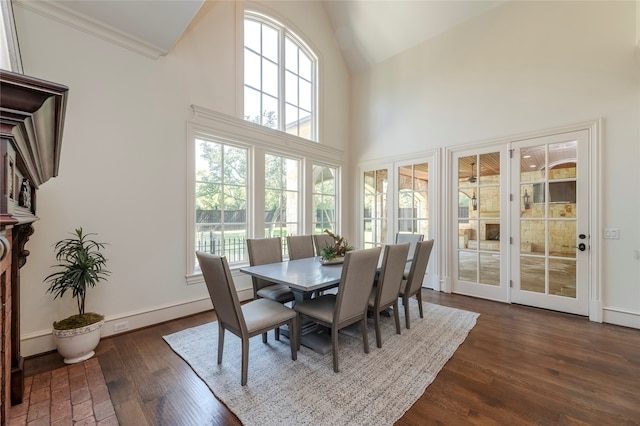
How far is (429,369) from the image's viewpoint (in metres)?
2.11

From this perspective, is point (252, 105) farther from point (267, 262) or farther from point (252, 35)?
point (267, 262)

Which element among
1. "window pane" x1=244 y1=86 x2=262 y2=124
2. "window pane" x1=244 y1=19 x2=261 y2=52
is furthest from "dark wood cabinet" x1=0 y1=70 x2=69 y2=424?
"window pane" x1=244 y1=19 x2=261 y2=52

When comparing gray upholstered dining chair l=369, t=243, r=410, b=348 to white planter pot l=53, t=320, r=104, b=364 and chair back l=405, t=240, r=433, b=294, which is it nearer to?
chair back l=405, t=240, r=433, b=294

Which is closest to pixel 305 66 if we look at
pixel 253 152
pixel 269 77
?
pixel 269 77

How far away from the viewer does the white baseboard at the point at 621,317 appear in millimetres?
2875

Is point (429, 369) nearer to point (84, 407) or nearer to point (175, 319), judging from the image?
point (84, 407)

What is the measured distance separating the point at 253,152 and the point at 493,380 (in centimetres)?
369

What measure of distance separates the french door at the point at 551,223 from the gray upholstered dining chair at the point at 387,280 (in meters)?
2.19

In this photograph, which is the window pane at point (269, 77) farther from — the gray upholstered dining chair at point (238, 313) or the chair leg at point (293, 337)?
the chair leg at point (293, 337)

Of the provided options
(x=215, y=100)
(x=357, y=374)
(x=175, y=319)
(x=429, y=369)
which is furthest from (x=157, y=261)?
(x=429, y=369)

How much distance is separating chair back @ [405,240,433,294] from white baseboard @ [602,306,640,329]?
2.15 meters

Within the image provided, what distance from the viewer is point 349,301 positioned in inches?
84.0

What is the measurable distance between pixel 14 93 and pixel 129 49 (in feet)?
8.68

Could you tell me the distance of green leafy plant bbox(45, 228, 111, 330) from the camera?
225 centimetres
